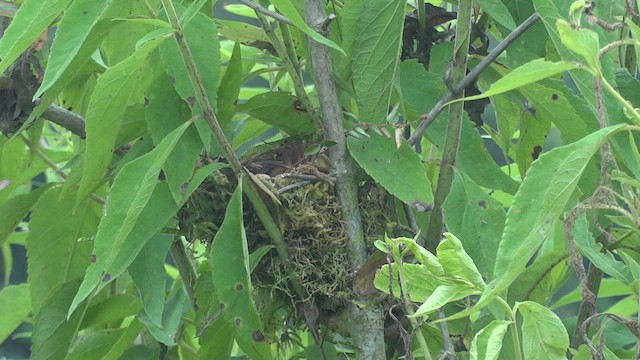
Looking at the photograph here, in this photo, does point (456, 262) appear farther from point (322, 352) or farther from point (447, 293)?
point (322, 352)

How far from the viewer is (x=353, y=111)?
2.49 ft

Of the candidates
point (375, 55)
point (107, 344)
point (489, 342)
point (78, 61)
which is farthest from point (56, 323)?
point (489, 342)

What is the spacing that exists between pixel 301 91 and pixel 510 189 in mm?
172

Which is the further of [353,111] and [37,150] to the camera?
[37,150]

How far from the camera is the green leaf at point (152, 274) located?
0.73m

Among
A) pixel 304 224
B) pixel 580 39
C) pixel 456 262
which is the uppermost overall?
pixel 580 39

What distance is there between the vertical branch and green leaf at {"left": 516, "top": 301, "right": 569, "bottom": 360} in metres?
0.21

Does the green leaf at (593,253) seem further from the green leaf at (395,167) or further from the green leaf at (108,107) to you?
the green leaf at (108,107)

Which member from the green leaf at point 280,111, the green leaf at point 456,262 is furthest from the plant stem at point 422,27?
the green leaf at point 456,262

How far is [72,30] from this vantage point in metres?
0.57

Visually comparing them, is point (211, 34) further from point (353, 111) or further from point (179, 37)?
point (353, 111)

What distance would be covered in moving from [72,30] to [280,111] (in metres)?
0.21

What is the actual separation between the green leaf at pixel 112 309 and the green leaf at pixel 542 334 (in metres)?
0.47

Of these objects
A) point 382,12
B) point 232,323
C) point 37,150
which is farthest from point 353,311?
point 37,150
